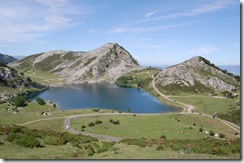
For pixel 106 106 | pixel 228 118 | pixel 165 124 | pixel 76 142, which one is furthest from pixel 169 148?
pixel 106 106

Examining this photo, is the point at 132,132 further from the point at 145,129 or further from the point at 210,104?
the point at 210,104

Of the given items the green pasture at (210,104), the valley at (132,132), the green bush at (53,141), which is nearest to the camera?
the valley at (132,132)

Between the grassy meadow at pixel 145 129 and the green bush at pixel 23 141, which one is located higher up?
the green bush at pixel 23 141

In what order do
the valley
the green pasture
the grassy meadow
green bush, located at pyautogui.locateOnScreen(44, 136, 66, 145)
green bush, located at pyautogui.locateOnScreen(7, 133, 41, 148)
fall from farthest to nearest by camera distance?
1. the green pasture
2. the grassy meadow
3. green bush, located at pyautogui.locateOnScreen(44, 136, 66, 145)
4. green bush, located at pyautogui.locateOnScreen(7, 133, 41, 148)
5. the valley

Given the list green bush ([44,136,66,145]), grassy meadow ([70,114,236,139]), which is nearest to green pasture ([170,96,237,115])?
grassy meadow ([70,114,236,139])

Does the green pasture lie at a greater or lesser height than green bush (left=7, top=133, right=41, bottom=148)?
lesser

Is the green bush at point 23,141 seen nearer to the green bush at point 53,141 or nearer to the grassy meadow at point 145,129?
the green bush at point 53,141

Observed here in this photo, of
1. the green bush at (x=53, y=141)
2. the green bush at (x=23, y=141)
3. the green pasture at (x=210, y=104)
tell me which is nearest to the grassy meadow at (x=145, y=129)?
the green bush at (x=53, y=141)

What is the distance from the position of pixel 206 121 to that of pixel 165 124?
31.2 meters

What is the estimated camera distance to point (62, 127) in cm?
8731

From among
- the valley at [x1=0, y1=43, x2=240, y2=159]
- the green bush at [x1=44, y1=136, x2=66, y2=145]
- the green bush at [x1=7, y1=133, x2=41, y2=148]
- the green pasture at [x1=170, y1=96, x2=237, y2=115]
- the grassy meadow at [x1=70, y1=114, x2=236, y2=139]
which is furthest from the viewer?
the green pasture at [x1=170, y1=96, x2=237, y2=115]

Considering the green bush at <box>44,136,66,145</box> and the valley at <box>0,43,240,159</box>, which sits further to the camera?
the green bush at <box>44,136,66,145</box>

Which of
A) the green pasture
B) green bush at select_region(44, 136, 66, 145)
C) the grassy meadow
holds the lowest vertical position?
the grassy meadow

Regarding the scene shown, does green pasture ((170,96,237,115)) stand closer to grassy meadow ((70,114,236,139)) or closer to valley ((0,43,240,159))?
valley ((0,43,240,159))
